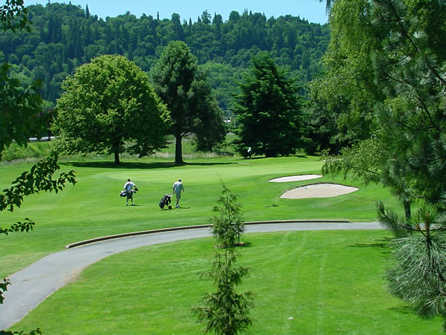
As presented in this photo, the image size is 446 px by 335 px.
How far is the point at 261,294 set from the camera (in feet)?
44.5

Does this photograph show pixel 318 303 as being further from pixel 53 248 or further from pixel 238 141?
pixel 238 141

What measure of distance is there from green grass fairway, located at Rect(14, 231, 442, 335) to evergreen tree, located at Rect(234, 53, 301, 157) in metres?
56.0

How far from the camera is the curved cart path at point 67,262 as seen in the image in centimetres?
1384

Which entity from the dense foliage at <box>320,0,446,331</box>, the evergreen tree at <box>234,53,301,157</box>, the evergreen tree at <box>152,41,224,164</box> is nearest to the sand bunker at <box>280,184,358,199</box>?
the dense foliage at <box>320,0,446,331</box>

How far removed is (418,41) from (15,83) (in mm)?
5334

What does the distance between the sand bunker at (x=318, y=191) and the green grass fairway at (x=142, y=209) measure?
1.86 feet

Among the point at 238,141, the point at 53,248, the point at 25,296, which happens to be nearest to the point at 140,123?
the point at 238,141

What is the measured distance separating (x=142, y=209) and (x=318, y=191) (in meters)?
9.82

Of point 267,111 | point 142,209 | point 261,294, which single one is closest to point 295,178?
point 142,209

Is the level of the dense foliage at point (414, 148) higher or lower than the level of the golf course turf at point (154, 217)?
higher

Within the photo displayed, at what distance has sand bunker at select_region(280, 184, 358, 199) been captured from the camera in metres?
31.9

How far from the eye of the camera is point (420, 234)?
7.07 metres

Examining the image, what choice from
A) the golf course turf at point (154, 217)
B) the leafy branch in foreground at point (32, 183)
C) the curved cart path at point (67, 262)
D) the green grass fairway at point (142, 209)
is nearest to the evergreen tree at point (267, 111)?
the golf course turf at point (154, 217)

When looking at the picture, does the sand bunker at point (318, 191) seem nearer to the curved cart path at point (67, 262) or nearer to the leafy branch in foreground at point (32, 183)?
the curved cart path at point (67, 262)
